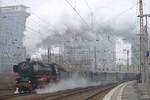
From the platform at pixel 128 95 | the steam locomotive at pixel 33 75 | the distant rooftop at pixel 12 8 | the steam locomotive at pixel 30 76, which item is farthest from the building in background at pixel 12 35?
the platform at pixel 128 95

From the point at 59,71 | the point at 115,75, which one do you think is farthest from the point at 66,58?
the point at 59,71

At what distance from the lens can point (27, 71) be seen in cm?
3431

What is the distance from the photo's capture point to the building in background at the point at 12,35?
6925 cm

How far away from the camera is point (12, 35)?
86.0 metres

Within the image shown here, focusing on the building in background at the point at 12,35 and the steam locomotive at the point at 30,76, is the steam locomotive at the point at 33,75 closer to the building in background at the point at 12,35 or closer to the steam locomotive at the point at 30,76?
the steam locomotive at the point at 30,76

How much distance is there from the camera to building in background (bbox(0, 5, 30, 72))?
6925 centimetres

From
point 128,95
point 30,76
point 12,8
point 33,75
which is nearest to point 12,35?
point 12,8

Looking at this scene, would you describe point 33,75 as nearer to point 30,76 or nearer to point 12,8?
point 30,76

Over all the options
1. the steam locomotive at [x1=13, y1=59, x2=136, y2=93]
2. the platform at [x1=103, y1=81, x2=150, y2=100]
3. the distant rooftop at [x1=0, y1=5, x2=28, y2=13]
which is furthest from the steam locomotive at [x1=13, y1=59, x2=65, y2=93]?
the distant rooftop at [x1=0, y1=5, x2=28, y2=13]

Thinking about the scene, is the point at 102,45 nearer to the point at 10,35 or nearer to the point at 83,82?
the point at 83,82

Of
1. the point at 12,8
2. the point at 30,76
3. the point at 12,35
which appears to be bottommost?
the point at 30,76

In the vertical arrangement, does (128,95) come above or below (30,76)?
below

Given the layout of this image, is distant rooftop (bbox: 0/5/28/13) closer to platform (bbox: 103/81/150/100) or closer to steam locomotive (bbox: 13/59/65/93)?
steam locomotive (bbox: 13/59/65/93)

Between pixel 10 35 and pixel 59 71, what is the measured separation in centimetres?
4161
